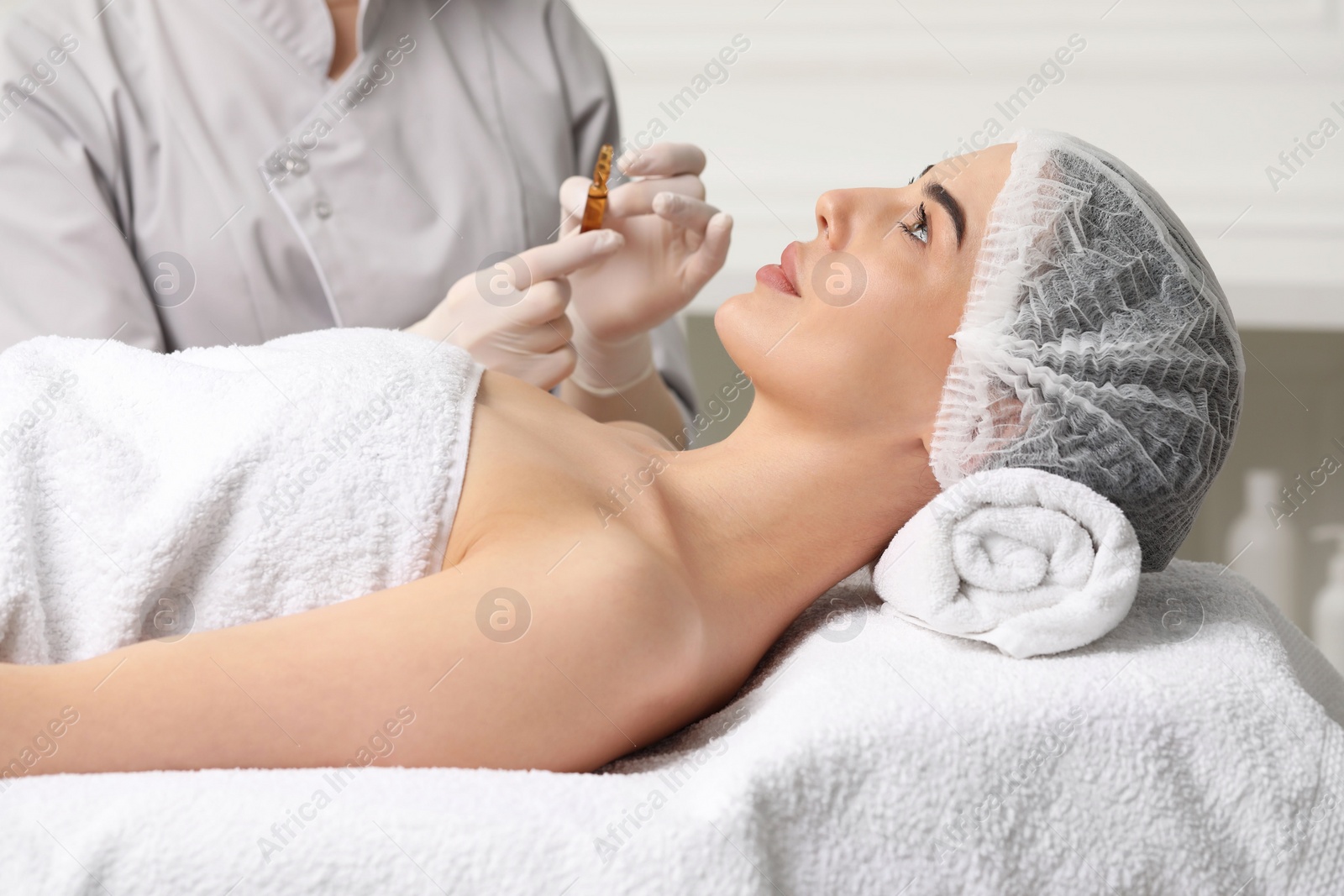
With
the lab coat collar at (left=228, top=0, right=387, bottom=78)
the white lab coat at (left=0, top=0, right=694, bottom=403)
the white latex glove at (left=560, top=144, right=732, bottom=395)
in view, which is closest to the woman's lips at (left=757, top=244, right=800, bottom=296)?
the white latex glove at (left=560, top=144, right=732, bottom=395)

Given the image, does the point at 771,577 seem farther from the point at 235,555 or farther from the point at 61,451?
the point at 61,451

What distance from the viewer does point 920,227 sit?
101 centimetres

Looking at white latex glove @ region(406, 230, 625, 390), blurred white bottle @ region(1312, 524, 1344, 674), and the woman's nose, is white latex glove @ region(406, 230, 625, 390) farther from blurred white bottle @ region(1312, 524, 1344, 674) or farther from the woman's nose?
blurred white bottle @ region(1312, 524, 1344, 674)

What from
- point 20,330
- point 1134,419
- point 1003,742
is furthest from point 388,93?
point 1003,742

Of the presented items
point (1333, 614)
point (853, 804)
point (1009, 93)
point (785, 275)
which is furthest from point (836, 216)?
point (1333, 614)

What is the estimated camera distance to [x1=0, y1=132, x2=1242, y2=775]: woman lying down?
716mm

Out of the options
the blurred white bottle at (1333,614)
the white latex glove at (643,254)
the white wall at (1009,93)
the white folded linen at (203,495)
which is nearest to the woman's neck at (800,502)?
the white folded linen at (203,495)

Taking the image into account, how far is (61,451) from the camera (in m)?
0.86

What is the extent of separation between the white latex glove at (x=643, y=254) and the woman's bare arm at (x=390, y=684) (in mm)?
616

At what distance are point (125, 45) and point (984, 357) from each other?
1.10 m

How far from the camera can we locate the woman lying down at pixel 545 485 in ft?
2.35

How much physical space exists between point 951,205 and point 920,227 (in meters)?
0.04

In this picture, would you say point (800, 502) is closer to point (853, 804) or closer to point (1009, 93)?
point (853, 804)

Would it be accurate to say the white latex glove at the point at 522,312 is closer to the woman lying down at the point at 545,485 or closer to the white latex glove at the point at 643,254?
the white latex glove at the point at 643,254
